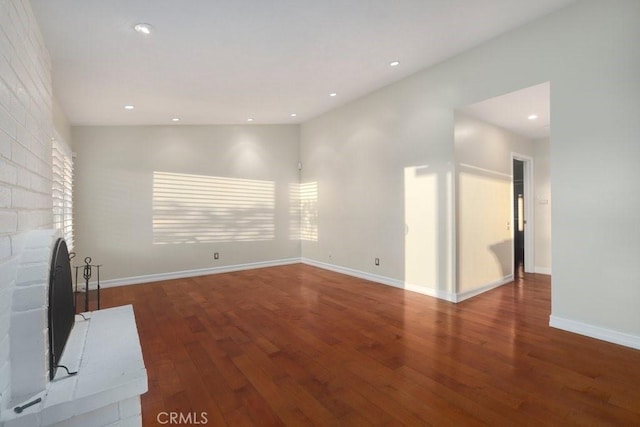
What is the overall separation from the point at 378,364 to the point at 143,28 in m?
3.28

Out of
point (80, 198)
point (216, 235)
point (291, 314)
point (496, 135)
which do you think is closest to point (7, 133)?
point (291, 314)

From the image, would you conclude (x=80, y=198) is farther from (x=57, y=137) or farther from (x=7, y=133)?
(x=7, y=133)

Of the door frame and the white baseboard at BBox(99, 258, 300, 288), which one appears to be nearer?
the white baseboard at BBox(99, 258, 300, 288)

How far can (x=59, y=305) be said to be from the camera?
1663mm

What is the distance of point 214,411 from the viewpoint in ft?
6.04

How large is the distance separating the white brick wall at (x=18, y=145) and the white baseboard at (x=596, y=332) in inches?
158

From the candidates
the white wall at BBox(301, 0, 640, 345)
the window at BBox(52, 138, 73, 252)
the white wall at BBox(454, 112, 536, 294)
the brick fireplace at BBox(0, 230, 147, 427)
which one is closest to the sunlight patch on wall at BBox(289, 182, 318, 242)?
the white wall at BBox(301, 0, 640, 345)

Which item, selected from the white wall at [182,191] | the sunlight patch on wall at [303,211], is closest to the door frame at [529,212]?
the sunlight patch on wall at [303,211]

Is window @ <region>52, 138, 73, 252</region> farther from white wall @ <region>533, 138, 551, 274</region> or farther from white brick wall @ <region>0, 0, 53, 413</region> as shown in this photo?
white wall @ <region>533, 138, 551, 274</region>

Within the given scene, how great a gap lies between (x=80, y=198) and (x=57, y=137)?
162 cm

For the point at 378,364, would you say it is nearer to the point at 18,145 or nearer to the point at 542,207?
the point at 18,145

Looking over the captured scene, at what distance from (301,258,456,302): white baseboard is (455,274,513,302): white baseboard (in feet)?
0.53

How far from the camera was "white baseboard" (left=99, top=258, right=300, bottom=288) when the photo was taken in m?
4.86

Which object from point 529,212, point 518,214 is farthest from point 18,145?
point 518,214
